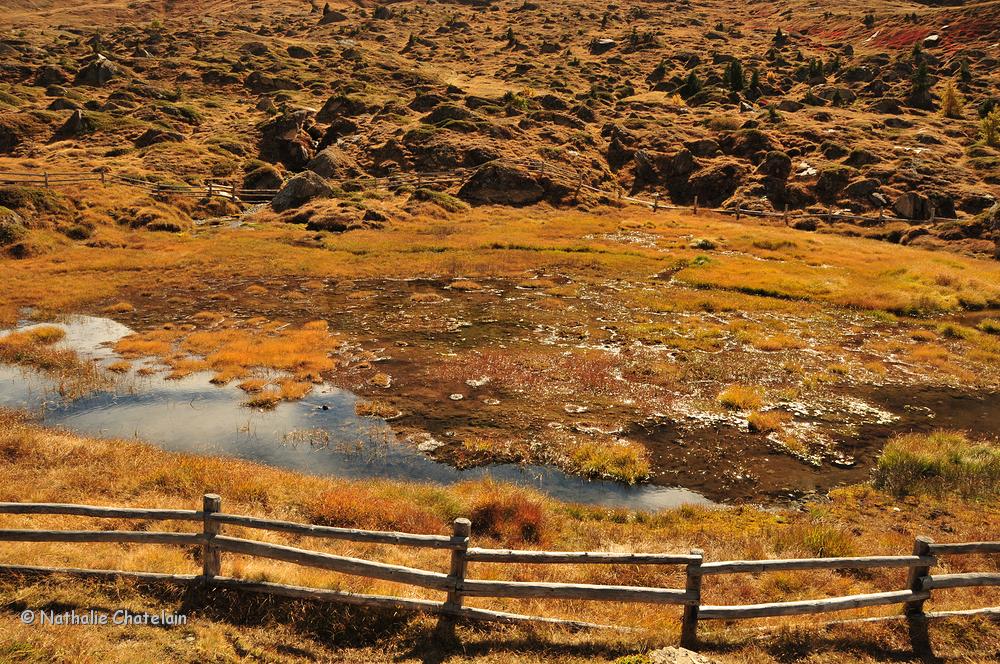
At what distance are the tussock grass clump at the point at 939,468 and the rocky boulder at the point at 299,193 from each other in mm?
57124

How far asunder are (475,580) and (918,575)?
262 inches

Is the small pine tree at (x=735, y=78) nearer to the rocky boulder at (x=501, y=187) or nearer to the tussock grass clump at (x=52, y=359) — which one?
the rocky boulder at (x=501, y=187)

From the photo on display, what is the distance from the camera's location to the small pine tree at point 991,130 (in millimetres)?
73562

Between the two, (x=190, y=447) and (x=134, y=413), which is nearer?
(x=190, y=447)

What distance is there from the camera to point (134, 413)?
18.6 metres

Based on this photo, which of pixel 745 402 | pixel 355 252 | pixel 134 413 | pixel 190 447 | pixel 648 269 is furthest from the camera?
pixel 355 252

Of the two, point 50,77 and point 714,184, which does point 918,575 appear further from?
point 50,77

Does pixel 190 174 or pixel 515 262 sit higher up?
pixel 190 174

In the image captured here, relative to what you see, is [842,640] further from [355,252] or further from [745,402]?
[355,252]

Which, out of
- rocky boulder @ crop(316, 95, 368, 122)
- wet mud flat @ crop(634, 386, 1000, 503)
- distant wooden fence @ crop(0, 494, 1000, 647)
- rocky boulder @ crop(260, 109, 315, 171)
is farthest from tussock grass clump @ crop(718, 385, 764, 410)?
rocky boulder @ crop(316, 95, 368, 122)

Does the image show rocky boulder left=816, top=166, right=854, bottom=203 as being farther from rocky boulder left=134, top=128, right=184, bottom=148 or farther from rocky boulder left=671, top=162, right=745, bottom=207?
rocky boulder left=134, top=128, right=184, bottom=148

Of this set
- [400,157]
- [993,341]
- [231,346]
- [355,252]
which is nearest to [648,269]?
[993,341]

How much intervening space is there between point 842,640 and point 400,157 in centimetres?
7440

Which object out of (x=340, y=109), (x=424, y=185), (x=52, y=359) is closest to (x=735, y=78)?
(x=424, y=185)
